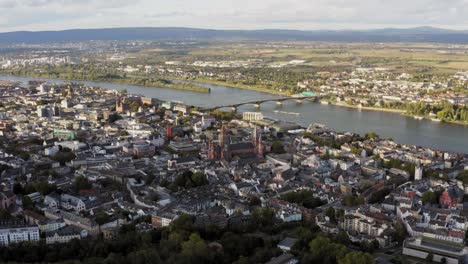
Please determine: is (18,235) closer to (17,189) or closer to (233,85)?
(17,189)

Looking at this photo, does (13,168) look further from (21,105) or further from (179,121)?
(21,105)

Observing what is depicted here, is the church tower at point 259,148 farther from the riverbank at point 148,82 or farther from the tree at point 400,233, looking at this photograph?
the riverbank at point 148,82

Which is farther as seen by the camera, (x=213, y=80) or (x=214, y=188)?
(x=213, y=80)

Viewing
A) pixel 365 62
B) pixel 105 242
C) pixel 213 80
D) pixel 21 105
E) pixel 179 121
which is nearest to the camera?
pixel 105 242

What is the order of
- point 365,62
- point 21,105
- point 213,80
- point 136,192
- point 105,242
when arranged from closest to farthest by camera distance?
point 105,242 → point 136,192 → point 21,105 → point 213,80 → point 365,62

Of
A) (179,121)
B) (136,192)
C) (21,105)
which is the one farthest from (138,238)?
(21,105)

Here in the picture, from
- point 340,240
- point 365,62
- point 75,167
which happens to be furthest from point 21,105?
point 365,62

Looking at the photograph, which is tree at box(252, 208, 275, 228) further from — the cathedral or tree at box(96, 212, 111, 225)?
the cathedral

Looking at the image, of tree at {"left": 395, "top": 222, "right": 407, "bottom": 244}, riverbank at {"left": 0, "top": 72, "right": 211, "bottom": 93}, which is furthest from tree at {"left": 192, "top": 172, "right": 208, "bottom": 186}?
riverbank at {"left": 0, "top": 72, "right": 211, "bottom": 93}
